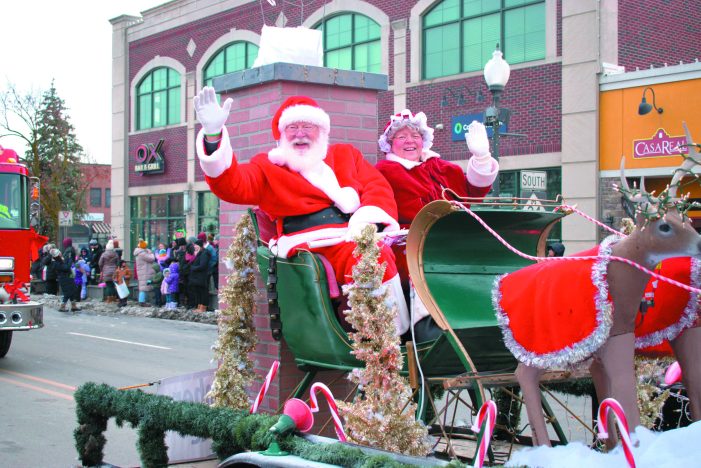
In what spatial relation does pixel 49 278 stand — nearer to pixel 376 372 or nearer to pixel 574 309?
pixel 376 372


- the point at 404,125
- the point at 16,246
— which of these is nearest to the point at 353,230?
the point at 404,125

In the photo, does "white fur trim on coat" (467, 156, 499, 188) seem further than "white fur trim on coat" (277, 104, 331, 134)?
Yes

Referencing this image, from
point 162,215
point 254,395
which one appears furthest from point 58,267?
point 254,395

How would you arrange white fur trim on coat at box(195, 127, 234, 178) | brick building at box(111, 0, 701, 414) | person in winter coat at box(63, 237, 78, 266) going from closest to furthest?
1. white fur trim on coat at box(195, 127, 234, 178)
2. brick building at box(111, 0, 701, 414)
3. person in winter coat at box(63, 237, 78, 266)

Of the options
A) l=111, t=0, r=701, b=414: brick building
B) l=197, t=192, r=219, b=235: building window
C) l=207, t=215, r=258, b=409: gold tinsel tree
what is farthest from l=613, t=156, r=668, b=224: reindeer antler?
l=197, t=192, r=219, b=235: building window

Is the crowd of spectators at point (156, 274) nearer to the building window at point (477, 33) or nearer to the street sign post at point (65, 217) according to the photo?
the street sign post at point (65, 217)

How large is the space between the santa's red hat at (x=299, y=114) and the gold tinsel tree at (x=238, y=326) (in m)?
0.63

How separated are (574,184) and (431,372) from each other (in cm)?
1548

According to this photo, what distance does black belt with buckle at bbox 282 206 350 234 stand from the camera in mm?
4789

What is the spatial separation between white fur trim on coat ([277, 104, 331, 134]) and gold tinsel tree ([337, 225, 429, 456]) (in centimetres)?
126

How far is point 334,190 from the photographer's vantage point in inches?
193

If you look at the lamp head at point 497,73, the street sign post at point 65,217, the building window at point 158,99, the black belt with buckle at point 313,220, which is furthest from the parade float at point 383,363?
the building window at point 158,99

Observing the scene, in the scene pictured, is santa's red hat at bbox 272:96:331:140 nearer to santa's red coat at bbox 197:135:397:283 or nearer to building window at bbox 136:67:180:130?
santa's red coat at bbox 197:135:397:283

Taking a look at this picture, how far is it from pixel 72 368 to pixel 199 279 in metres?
6.96
